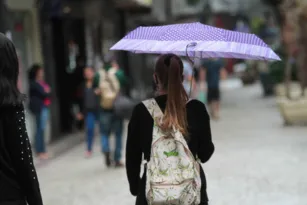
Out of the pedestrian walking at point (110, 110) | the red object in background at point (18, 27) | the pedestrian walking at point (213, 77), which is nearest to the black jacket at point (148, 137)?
the pedestrian walking at point (110, 110)

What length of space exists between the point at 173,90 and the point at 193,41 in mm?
344

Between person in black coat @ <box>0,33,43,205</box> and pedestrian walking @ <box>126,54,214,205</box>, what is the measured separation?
30.5 inches

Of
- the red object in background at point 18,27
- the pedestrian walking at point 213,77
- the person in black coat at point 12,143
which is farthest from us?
the pedestrian walking at point 213,77

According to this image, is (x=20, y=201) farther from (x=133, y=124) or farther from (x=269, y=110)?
(x=269, y=110)

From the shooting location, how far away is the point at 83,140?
43.0 feet

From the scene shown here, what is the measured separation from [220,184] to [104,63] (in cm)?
291

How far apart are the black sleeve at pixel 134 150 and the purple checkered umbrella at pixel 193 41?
1.34 feet

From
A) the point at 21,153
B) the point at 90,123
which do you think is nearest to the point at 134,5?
the point at 90,123

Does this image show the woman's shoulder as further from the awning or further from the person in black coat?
the awning

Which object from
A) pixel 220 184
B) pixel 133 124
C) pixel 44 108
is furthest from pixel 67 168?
pixel 133 124

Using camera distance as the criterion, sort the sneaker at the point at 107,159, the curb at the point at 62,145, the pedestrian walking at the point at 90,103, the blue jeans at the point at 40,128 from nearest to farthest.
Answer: the sneaker at the point at 107,159 → the pedestrian walking at the point at 90,103 → the blue jeans at the point at 40,128 → the curb at the point at 62,145

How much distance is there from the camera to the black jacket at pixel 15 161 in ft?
9.16

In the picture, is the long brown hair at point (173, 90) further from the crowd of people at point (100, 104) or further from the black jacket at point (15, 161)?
the crowd of people at point (100, 104)

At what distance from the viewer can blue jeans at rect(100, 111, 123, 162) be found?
8.93m
